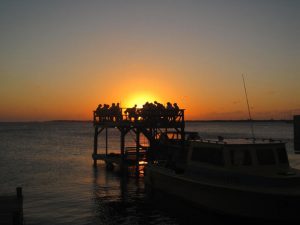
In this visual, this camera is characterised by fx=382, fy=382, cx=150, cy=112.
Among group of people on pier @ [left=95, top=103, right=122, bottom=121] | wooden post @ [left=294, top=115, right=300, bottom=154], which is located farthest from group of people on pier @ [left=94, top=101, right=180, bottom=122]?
wooden post @ [left=294, top=115, right=300, bottom=154]

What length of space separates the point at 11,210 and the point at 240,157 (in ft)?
31.3

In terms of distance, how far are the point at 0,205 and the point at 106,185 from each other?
38.5 feet

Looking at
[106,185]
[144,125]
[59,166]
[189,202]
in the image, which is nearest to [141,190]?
[106,185]

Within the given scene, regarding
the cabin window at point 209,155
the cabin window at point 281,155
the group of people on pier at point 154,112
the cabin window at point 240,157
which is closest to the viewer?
the cabin window at point 240,157

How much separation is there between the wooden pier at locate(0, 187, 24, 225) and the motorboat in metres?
7.45

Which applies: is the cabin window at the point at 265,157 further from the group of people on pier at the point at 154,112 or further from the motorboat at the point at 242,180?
the group of people on pier at the point at 154,112

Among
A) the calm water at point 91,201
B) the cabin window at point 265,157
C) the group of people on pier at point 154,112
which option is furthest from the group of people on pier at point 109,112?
the cabin window at point 265,157

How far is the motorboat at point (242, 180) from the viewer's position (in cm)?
Result: 1441

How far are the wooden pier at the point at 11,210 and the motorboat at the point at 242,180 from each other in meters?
7.45

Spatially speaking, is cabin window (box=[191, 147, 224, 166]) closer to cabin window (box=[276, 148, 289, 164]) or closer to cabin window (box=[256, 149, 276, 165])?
cabin window (box=[256, 149, 276, 165])

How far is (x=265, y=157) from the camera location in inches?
636

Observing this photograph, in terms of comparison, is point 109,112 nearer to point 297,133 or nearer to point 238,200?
point 297,133

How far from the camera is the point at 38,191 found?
2475 centimetres

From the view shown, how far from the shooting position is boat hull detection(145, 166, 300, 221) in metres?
14.3
